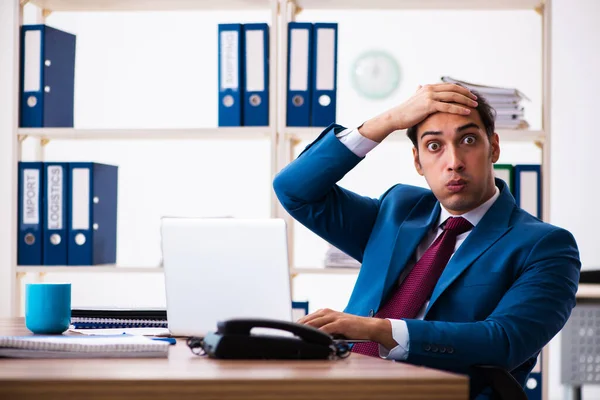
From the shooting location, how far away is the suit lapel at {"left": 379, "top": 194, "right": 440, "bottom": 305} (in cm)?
192

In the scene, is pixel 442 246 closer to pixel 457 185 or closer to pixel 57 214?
pixel 457 185

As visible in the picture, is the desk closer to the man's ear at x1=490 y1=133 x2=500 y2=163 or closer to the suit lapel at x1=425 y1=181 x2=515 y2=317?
the suit lapel at x1=425 y1=181 x2=515 y2=317

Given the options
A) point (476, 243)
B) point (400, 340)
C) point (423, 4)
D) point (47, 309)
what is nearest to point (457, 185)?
point (476, 243)

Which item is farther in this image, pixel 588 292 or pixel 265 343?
pixel 588 292

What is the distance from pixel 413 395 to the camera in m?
0.92

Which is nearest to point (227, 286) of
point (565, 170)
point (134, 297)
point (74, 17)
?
point (134, 297)

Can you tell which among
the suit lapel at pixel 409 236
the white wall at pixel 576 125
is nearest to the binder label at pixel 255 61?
the suit lapel at pixel 409 236

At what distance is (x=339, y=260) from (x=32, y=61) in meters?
1.38

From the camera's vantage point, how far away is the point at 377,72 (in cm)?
381

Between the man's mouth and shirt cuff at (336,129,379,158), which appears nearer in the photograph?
the man's mouth

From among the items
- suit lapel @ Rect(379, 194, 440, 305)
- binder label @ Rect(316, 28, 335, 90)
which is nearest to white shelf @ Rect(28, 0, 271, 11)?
binder label @ Rect(316, 28, 335, 90)

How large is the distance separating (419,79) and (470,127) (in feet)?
6.41

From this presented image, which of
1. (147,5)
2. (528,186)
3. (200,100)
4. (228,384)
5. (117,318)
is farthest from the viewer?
(200,100)

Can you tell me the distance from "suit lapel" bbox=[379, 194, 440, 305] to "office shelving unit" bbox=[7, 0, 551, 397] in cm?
83
